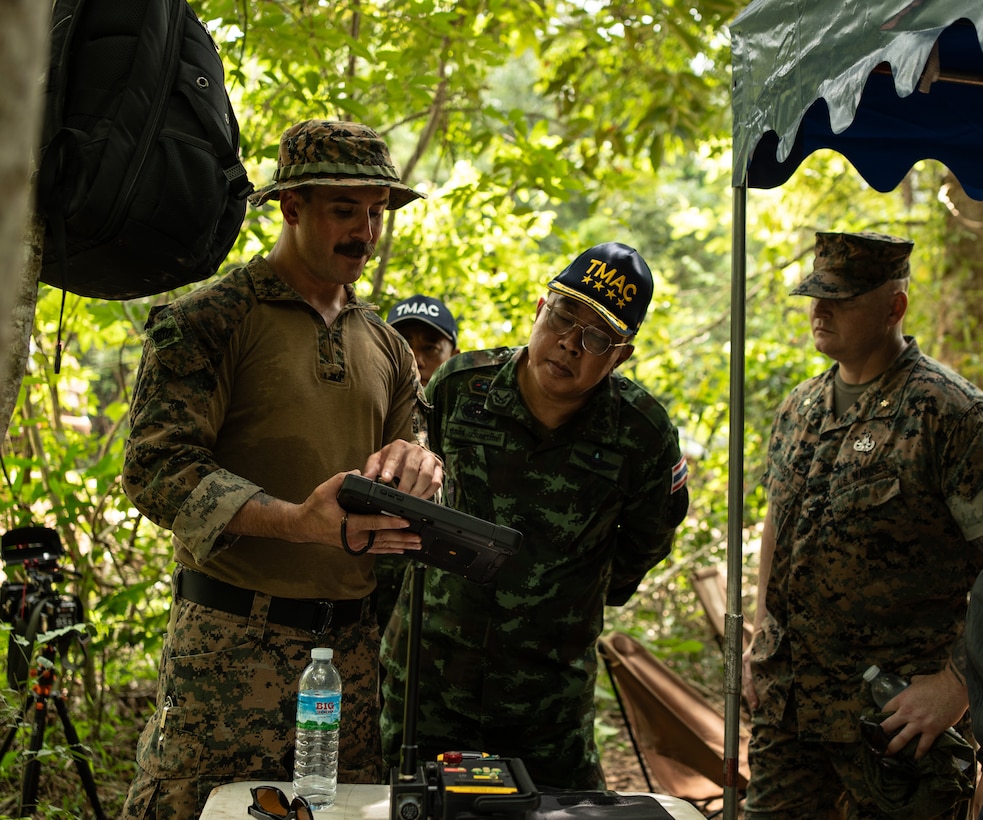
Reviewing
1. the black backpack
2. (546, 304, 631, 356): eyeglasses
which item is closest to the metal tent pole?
(546, 304, 631, 356): eyeglasses

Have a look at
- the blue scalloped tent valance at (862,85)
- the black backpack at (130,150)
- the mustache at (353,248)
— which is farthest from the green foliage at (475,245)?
the black backpack at (130,150)

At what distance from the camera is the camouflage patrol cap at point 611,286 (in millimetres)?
2377

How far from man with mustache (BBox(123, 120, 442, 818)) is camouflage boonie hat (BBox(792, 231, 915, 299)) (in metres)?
1.41

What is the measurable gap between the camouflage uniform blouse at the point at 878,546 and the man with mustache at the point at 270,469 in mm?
1338

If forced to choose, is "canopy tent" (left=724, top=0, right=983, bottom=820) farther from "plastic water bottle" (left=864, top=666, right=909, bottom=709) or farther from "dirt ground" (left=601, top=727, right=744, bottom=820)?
"dirt ground" (left=601, top=727, right=744, bottom=820)

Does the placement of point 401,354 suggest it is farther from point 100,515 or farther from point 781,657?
point 100,515

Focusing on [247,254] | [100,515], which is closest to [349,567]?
[100,515]

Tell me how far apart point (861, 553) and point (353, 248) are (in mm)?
1679

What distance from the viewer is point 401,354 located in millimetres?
2385

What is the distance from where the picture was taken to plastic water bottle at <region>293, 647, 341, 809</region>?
6.03 feet

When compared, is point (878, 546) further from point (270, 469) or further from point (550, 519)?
point (270, 469)

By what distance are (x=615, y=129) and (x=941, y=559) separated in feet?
11.3

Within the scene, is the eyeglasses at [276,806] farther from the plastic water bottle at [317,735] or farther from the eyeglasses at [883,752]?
the eyeglasses at [883,752]

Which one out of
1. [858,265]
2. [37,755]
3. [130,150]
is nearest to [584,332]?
[858,265]
